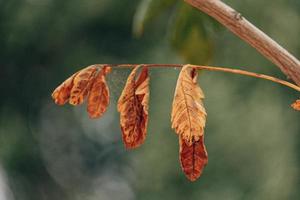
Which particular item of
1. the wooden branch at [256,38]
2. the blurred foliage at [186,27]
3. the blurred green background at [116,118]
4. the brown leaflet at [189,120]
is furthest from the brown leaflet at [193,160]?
the blurred green background at [116,118]

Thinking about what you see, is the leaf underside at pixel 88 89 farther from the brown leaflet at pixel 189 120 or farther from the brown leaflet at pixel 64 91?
the brown leaflet at pixel 189 120

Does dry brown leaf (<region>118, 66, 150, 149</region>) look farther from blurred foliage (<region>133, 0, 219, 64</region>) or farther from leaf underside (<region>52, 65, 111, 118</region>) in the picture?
blurred foliage (<region>133, 0, 219, 64</region>)

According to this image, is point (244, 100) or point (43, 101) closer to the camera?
point (244, 100)

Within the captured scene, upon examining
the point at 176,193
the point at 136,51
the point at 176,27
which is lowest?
the point at 176,193

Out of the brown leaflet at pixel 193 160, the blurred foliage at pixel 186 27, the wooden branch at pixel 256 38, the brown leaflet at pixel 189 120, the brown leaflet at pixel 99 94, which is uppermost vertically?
the blurred foliage at pixel 186 27

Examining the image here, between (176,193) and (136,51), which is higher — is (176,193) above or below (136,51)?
below

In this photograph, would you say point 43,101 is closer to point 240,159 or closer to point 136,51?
point 136,51

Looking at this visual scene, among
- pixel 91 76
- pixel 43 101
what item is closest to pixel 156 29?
pixel 43 101
